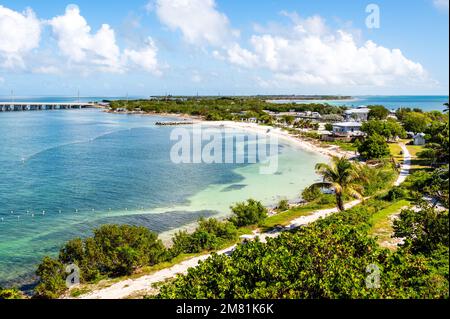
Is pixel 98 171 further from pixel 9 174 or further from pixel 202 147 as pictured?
pixel 202 147

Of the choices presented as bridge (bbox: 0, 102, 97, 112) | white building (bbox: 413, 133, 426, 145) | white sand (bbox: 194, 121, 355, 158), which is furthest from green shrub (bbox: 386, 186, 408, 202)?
bridge (bbox: 0, 102, 97, 112)

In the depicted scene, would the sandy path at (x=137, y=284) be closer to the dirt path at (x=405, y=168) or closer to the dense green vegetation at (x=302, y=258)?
the dense green vegetation at (x=302, y=258)

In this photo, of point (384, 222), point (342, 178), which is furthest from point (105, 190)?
point (384, 222)

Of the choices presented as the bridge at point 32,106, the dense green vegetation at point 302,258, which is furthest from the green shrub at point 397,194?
the bridge at point 32,106

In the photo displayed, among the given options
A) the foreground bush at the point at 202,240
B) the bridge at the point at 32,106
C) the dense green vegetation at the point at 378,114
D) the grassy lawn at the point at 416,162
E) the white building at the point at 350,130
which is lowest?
the foreground bush at the point at 202,240

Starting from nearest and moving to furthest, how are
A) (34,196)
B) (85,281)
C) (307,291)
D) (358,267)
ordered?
1. (307,291)
2. (358,267)
3. (85,281)
4. (34,196)
